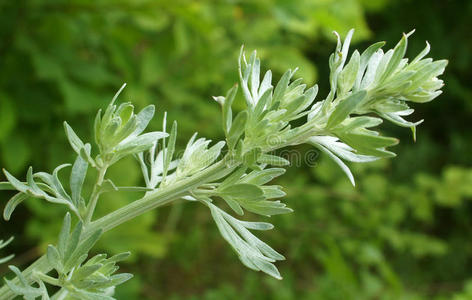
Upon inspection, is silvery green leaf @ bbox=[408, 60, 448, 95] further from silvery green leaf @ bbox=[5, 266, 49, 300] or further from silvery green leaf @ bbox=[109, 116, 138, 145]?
silvery green leaf @ bbox=[5, 266, 49, 300]

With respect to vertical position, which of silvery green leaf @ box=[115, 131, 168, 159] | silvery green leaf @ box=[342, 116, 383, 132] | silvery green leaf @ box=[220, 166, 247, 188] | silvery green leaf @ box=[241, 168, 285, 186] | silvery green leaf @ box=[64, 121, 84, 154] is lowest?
silvery green leaf @ box=[241, 168, 285, 186]

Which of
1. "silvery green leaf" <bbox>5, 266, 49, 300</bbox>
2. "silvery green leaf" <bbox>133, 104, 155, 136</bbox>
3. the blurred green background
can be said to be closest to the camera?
"silvery green leaf" <bbox>5, 266, 49, 300</bbox>

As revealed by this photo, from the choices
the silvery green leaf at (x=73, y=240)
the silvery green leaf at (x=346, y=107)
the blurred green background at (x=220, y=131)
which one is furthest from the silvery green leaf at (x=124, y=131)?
the blurred green background at (x=220, y=131)

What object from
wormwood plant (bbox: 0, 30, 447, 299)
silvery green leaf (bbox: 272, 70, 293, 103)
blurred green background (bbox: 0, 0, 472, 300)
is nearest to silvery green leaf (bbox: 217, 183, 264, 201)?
wormwood plant (bbox: 0, 30, 447, 299)

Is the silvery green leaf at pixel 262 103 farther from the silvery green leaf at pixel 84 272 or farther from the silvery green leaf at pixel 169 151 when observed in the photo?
the silvery green leaf at pixel 84 272

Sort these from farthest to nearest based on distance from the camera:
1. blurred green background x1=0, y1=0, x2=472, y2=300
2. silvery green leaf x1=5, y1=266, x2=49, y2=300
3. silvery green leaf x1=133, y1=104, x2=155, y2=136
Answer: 1. blurred green background x1=0, y1=0, x2=472, y2=300
2. silvery green leaf x1=133, y1=104, x2=155, y2=136
3. silvery green leaf x1=5, y1=266, x2=49, y2=300

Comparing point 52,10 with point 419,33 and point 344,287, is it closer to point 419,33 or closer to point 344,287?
point 344,287

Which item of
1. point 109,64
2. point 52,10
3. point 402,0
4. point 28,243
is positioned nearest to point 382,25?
point 402,0

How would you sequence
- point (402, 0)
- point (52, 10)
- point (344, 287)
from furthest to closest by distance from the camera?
point (402, 0) → point (344, 287) → point (52, 10)
